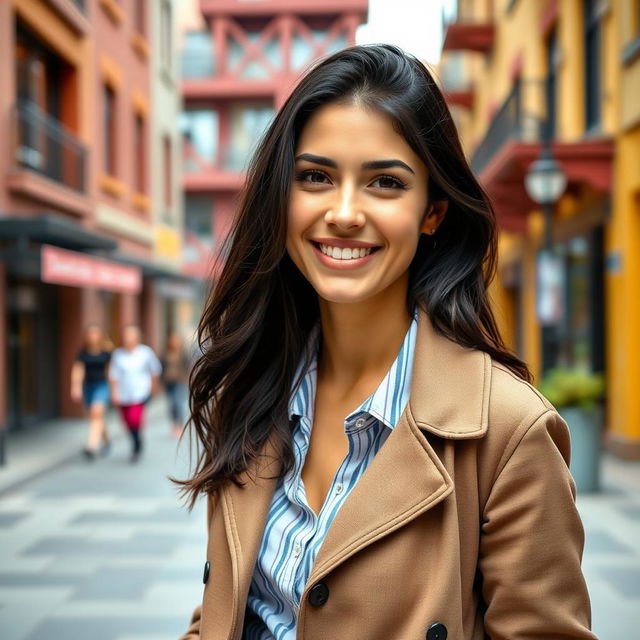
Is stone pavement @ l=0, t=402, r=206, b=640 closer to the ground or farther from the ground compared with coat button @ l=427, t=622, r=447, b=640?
closer to the ground

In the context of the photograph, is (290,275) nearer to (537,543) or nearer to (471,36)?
(537,543)

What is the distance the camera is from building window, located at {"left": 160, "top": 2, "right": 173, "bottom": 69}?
23075 millimetres

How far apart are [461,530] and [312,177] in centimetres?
72

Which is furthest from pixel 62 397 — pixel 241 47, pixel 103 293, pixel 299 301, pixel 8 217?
pixel 241 47

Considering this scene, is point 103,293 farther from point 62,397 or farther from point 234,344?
point 234,344

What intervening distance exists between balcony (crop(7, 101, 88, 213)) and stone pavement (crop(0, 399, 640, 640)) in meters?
4.58

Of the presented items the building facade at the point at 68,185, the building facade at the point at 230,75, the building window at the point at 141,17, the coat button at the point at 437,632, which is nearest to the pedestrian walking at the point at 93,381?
the building facade at the point at 68,185

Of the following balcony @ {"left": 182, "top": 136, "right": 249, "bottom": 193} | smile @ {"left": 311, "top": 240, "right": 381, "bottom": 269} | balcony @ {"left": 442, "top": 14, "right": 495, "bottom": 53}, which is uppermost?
balcony @ {"left": 442, "top": 14, "right": 495, "bottom": 53}

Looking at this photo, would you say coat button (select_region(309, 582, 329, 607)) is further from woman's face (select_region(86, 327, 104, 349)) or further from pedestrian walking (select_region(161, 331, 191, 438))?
pedestrian walking (select_region(161, 331, 191, 438))

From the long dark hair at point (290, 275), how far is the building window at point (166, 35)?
74.0 ft

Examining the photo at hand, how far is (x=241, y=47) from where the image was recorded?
118ft

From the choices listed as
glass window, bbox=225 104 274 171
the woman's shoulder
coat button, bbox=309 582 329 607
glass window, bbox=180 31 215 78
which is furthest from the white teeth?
glass window, bbox=180 31 215 78

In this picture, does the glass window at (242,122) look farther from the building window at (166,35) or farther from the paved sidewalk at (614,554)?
the paved sidewalk at (614,554)

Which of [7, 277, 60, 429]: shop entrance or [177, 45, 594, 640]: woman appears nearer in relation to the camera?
[177, 45, 594, 640]: woman
